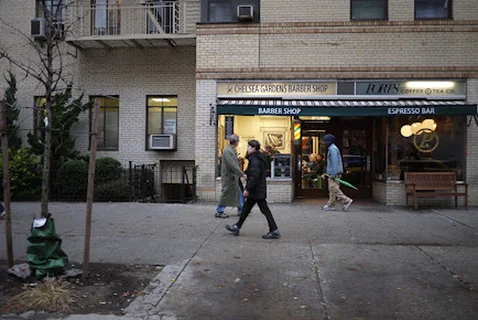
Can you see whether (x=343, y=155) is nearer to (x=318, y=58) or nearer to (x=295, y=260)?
(x=318, y=58)

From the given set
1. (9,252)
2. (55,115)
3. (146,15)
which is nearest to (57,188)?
(55,115)

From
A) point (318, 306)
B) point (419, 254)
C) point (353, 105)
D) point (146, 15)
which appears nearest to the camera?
point (318, 306)

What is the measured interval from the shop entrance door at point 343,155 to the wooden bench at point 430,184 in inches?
78.1

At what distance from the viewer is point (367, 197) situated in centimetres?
1280

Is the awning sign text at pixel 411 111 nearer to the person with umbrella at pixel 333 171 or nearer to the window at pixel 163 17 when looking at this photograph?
the person with umbrella at pixel 333 171

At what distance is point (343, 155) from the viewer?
13.0 m

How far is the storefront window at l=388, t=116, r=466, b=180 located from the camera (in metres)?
11.4

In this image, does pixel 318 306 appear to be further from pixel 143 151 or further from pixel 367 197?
pixel 143 151

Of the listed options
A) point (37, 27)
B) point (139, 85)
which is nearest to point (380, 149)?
point (139, 85)

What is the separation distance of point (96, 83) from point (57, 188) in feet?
11.6

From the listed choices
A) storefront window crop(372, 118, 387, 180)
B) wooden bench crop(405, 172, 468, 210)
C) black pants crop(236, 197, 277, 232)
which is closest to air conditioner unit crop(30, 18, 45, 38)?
black pants crop(236, 197, 277, 232)

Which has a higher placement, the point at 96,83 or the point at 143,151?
the point at 96,83

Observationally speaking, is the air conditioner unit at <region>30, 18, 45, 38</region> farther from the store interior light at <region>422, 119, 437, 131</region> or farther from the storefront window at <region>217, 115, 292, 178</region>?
the store interior light at <region>422, 119, 437, 131</region>

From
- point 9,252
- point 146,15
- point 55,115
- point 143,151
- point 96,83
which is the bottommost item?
point 9,252
